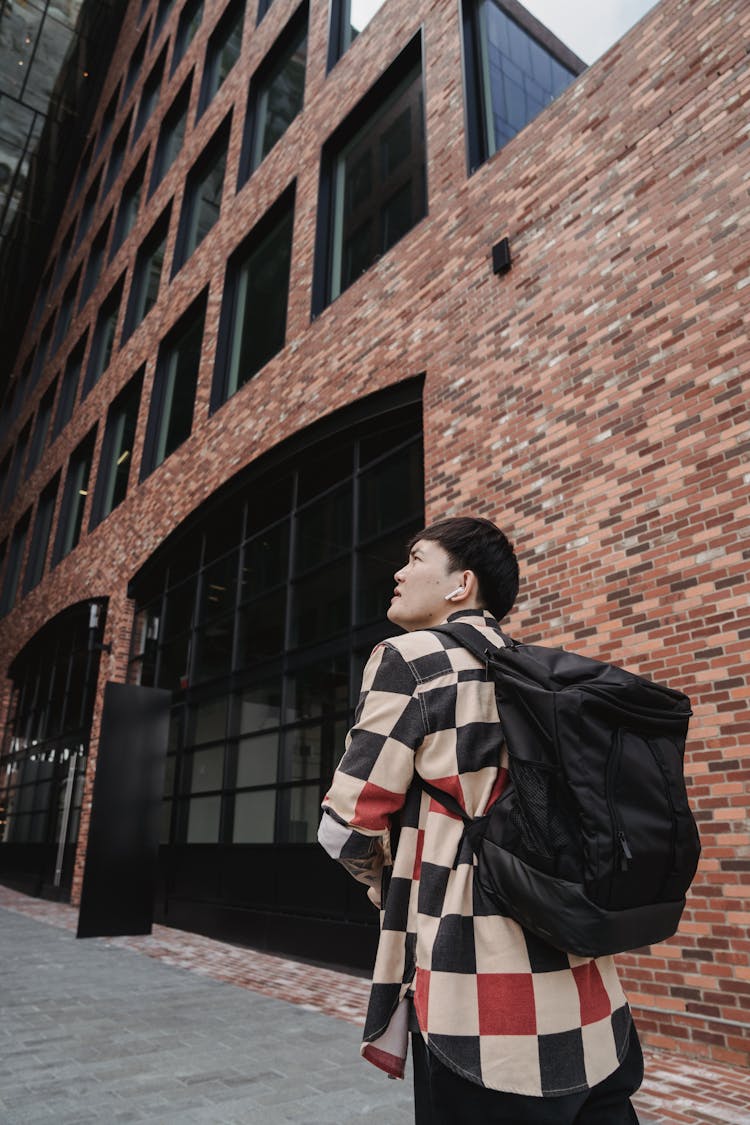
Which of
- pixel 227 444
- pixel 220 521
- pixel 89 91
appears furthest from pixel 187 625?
pixel 89 91

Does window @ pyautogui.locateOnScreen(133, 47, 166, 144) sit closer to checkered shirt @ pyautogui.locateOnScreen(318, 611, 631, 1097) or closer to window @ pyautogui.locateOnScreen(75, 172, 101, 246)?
window @ pyautogui.locateOnScreen(75, 172, 101, 246)

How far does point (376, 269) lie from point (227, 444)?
3628mm

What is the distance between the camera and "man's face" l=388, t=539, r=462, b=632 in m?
1.75

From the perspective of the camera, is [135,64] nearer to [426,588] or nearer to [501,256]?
[501,256]

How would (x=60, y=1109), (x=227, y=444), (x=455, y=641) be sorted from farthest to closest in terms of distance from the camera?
1. (x=227, y=444)
2. (x=60, y=1109)
3. (x=455, y=641)

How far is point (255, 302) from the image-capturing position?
1198cm

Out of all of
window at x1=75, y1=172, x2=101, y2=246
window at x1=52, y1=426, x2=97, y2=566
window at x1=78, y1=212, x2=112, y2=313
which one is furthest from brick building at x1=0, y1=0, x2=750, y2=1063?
window at x1=75, y1=172, x2=101, y2=246

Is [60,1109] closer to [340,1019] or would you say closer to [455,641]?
[340,1019]

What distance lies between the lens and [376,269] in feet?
28.8

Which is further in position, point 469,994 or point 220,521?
point 220,521

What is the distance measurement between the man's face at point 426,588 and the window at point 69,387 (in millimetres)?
21086

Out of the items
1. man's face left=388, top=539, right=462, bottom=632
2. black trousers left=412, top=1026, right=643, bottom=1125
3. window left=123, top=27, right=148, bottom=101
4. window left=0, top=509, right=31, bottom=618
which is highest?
window left=123, top=27, right=148, bottom=101

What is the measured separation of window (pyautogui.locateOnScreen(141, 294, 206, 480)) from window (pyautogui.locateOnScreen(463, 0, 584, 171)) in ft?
21.5

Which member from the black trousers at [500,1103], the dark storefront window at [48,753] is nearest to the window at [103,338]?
the dark storefront window at [48,753]
